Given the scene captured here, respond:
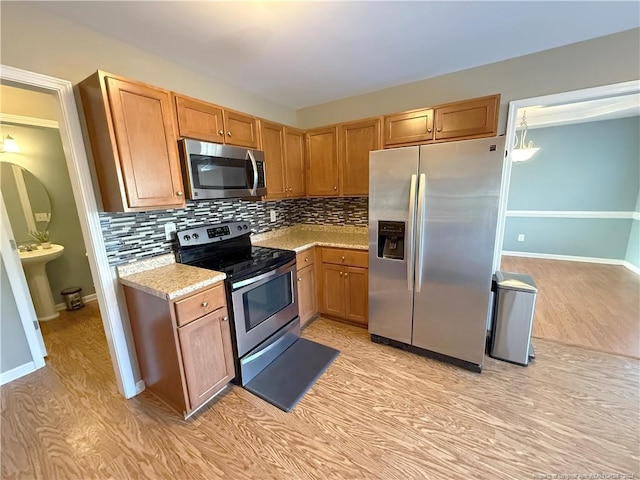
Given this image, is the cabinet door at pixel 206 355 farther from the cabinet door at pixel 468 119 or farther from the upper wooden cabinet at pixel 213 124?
the cabinet door at pixel 468 119

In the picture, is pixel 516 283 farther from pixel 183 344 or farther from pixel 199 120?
pixel 199 120

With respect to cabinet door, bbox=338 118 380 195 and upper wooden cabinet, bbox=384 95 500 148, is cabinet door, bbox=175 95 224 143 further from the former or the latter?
upper wooden cabinet, bbox=384 95 500 148

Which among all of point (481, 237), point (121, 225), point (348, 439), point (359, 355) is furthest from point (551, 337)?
point (121, 225)

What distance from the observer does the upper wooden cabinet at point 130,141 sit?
151cm

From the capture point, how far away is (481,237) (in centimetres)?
189

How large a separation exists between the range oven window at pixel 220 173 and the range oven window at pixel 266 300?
2.89 feet

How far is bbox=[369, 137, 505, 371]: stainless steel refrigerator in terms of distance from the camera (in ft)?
6.12

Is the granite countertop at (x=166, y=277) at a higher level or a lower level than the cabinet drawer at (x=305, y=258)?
higher

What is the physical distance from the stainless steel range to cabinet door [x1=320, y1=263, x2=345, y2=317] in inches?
18.1

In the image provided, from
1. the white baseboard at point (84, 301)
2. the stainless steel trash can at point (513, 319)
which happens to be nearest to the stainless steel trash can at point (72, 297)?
the white baseboard at point (84, 301)

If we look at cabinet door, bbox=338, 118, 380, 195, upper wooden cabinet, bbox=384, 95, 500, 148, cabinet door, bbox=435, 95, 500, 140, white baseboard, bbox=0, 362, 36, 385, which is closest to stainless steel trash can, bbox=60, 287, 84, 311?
white baseboard, bbox=0, 362, 36, 385

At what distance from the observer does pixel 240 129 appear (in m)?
2.28

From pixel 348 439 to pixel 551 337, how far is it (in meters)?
2.32

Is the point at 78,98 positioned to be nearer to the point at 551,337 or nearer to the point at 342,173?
the point at 342,173
